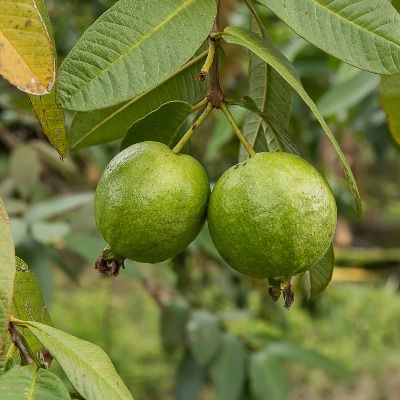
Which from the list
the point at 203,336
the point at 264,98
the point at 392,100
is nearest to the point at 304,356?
the point at 203,336

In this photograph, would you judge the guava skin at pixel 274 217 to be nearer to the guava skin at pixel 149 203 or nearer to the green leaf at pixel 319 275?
the guava skin at pixel 149 203

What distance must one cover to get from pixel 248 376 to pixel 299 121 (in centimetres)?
101

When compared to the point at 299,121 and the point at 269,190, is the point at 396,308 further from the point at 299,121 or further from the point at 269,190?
the point at 269,190

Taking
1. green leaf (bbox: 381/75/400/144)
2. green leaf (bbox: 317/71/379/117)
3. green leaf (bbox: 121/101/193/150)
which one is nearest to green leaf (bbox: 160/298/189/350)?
green leaf (bbox: 317/71/379/117)

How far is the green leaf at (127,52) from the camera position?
2.32 feet

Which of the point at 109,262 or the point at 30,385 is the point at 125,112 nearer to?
the point at 109,262

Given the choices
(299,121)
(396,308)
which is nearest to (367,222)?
(396,308)

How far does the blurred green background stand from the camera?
201 cm

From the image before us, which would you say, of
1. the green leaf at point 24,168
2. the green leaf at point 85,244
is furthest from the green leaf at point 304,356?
the green leaf at point 24,168

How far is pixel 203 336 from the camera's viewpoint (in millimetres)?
2402

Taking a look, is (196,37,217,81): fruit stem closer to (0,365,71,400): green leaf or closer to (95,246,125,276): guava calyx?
(95,246,125,276): guava calyx

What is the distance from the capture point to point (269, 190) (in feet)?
2.43

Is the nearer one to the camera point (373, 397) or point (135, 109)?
point (135, 109)

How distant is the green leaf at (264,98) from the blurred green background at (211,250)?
86 cm
